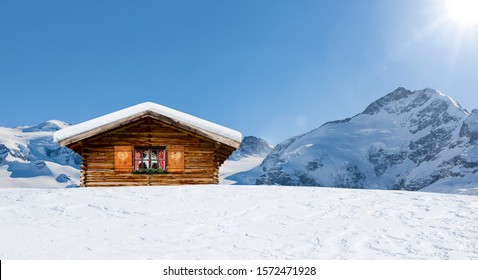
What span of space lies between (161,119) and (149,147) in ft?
3.51

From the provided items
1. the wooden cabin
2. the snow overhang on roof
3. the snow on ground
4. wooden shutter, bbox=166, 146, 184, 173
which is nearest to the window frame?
the wooden cabin

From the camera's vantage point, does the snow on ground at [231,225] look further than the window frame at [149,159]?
No

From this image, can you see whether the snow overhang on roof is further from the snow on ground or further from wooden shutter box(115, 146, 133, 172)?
the snow on ground

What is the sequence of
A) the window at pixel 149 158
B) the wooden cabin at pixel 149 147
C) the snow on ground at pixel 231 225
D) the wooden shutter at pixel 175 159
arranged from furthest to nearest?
the window at pixel 149 158 < the wooden shutter at pixel 175 159 < the wooden cabin at pixel 149 147 < the snow on ground at pixel 231 225

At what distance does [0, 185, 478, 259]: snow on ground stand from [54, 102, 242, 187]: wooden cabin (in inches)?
202

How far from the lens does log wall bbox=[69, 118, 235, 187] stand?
16.6 meters

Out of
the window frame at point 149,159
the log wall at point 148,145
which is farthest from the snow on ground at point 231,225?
the window frame at point 149,159

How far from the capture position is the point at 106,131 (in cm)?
1662

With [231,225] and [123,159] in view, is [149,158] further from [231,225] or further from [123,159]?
[231,225]

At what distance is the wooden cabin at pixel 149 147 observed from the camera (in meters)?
16.5

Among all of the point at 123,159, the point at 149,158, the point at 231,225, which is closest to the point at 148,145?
the point at 149,158

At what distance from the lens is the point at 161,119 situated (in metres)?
16.7

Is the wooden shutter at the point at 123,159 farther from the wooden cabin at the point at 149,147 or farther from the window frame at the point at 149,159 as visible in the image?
the window frame at the point at 149,159
